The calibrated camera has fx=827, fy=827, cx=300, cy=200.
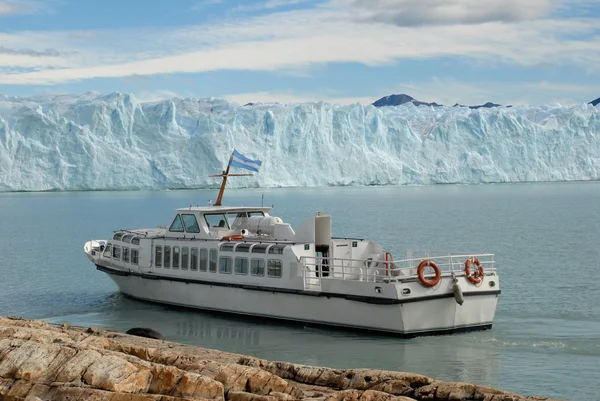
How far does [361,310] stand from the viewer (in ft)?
65.0

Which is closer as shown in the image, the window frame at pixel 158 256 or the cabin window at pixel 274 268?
the cabin window at pixel 274 268

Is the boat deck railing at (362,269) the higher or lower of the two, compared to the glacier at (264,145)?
lower

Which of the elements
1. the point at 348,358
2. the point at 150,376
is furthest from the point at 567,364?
the point at 150,376

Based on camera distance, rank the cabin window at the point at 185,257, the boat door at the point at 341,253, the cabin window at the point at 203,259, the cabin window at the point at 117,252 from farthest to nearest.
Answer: the cabin window at the point at 117,252
the cabin window at the point at 185,257
the cabin window at the point at 203,259
the boat door at the point at 341,253

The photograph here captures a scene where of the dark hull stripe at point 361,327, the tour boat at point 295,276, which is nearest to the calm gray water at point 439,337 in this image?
the dark hull stripe at point 361,327

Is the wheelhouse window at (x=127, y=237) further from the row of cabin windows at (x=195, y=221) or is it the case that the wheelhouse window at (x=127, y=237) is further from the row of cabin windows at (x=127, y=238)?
the row of cabin windows at (x=195, y=221)

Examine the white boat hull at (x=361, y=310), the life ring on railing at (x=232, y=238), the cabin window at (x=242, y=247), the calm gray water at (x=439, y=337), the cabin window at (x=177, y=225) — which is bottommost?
the calm gray water at (x=439, y=337)

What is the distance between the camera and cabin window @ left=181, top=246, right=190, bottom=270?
23.9 metres

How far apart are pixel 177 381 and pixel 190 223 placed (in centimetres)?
1326

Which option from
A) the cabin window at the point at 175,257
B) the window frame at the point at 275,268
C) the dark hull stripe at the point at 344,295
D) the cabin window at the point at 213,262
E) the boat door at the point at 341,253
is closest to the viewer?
the dark hull stripe at the point at 344,295

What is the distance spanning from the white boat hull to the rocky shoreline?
6.36 meters

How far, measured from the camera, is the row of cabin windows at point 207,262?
21.8m

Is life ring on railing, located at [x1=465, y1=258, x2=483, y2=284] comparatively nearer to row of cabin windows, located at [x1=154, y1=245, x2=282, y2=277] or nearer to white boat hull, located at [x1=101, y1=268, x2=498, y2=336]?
white boat hull, located at [x1=101, y1=268, x2=498, y2=336]

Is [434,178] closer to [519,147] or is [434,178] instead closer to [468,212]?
[519,147]
